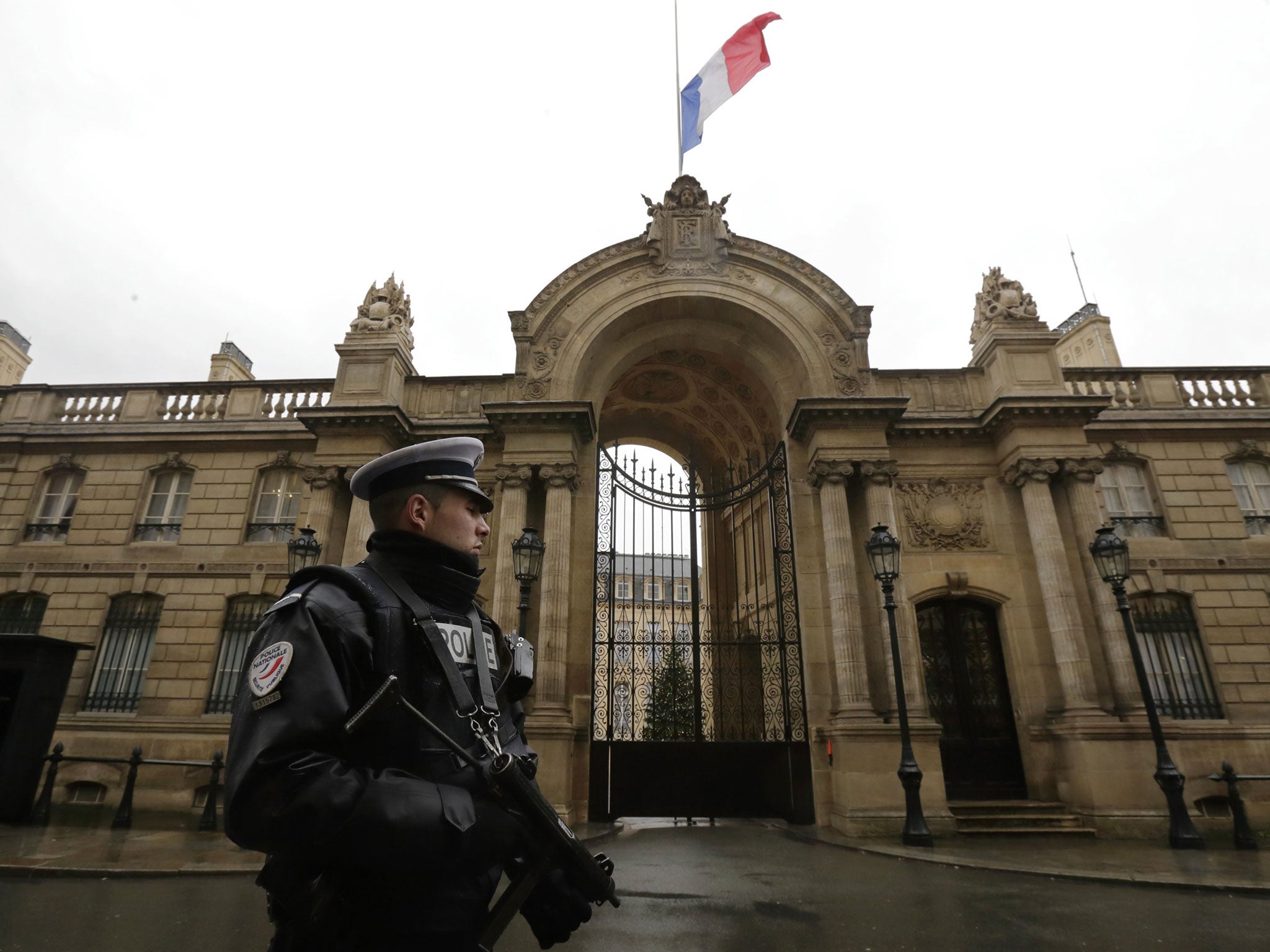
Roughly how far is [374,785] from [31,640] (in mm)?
15182

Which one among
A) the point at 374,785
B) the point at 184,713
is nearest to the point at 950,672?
the point at 374,785

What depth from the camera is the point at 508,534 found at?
1492 cm

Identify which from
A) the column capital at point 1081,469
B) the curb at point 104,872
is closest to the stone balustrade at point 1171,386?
the column capital at point 1081,469

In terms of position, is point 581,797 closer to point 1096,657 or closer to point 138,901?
point 138,901

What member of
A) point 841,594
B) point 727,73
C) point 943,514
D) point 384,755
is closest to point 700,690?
point 841,594

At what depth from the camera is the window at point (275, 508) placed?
17.4m

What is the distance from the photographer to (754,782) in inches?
569

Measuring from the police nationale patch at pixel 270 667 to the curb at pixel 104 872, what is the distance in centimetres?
788

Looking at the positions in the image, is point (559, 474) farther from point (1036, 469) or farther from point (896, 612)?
point (1036, 469)

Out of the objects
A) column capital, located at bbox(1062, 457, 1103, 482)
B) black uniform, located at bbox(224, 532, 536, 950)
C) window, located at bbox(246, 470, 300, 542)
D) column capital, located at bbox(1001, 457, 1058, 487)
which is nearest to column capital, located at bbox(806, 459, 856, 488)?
column capital, located at bbox(1001, 457, 1058, 487)

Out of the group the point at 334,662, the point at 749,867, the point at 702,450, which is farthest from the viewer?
the point at 702,450

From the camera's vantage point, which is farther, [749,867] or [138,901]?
[749,867]

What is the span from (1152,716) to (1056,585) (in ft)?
10.0

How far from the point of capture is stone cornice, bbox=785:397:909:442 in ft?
51.0
